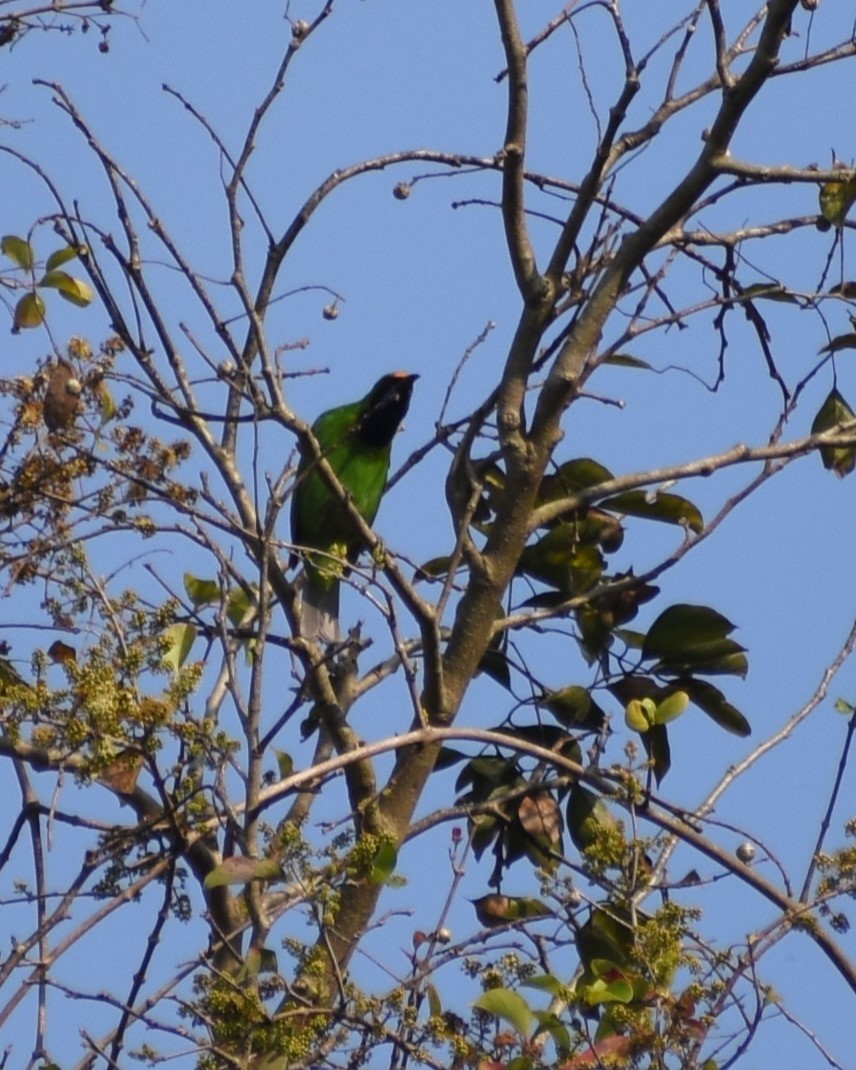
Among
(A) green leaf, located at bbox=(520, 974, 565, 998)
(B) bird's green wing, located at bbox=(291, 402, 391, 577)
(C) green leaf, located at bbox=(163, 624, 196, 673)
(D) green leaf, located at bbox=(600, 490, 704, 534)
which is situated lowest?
(A) green leaf, located at bbox=(520, 974, 565, 998)

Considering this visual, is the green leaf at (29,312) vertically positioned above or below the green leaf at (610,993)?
above

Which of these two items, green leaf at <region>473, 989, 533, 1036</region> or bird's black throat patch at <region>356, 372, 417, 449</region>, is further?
bird's black throat patch at <region>356, 372, 417, 449</region>

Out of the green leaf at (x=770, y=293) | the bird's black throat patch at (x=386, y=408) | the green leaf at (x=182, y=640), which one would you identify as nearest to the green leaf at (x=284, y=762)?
the green leaf at (x=182, y=640)

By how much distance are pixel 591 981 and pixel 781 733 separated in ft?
2.37

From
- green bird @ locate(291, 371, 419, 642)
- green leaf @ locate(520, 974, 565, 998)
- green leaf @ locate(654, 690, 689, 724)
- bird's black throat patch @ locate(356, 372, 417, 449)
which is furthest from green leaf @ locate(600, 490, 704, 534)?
bird's black throat patch @ locate(356, 372, 417, 449)

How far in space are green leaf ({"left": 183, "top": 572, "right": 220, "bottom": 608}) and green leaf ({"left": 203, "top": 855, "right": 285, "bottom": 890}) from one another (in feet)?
3.58

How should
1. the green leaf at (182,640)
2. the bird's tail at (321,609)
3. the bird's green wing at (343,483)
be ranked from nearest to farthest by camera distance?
1. the green leaf at (182,640)
2. the bird's tail at (321,609)
3. the bird's green wing at (343,483)

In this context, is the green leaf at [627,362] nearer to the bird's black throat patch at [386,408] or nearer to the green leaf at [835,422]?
the green leaf at [835,422]

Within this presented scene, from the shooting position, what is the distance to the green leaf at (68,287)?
11.3 ft

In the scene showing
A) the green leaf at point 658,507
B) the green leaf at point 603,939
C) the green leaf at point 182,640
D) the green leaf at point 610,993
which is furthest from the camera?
the green leaf at point 658,507

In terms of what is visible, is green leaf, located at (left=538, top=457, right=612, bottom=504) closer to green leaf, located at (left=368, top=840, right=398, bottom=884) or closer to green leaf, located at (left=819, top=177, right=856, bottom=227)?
green leaf, located at (left=819, top=177, right=856, bottom=227)

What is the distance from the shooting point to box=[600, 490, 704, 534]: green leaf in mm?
3391

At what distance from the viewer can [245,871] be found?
94.0 inches

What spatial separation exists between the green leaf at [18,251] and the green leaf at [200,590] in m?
0.70
